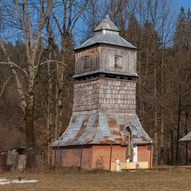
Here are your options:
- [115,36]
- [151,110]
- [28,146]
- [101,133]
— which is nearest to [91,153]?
[101,133]

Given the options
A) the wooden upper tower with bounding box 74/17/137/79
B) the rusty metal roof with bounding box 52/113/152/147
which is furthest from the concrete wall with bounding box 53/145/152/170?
the wooden upper tower with bounding box 74/17/137/79

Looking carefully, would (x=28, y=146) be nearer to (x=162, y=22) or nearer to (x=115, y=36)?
(x=115, y=36)

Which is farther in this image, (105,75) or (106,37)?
(106,37)

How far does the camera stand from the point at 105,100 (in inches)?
1409

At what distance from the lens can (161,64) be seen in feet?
177

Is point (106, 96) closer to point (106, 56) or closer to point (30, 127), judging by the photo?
point (106, 56)

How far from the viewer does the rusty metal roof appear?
3359cm

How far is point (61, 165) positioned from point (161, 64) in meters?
22.0

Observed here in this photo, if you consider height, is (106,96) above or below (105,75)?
below

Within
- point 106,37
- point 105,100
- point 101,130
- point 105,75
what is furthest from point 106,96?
point 106,37

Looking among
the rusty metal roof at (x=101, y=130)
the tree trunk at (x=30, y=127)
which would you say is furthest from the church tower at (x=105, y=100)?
the tree trunk at (x=30, y=127)

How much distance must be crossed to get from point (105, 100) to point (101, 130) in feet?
8.42

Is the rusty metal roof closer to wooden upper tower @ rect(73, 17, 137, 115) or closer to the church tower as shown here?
the church tower

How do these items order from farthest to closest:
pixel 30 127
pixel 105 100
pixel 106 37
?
pixel 106 37
pixel 105 100
pixel 30 127
